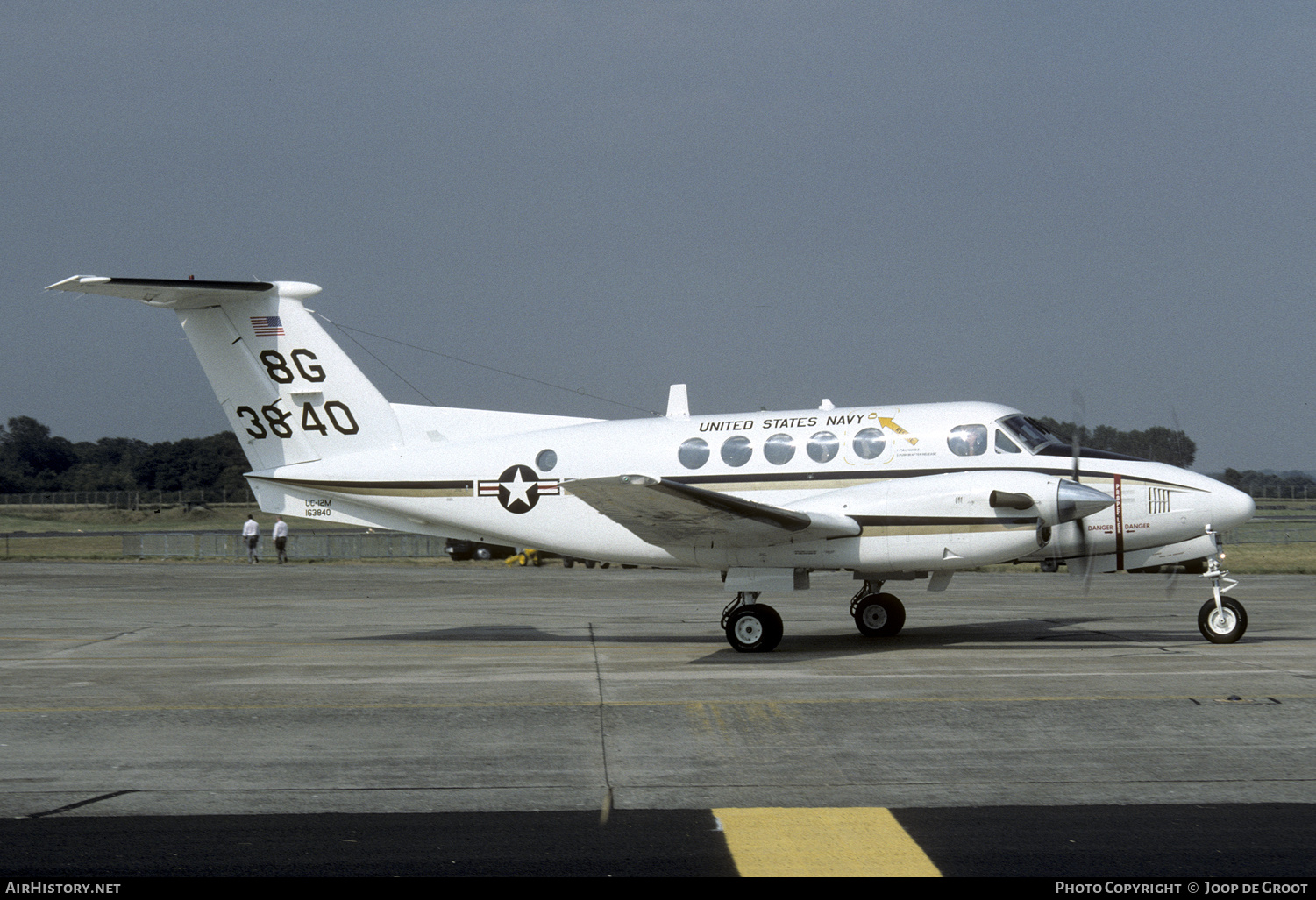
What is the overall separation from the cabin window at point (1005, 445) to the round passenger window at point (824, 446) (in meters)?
2.09

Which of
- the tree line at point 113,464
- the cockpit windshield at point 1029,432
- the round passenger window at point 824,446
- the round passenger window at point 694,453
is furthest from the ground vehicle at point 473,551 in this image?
the tree line at point 113,464

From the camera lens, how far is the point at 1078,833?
615 centimetres

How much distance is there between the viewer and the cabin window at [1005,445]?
1481 cm

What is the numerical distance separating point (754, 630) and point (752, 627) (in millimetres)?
41

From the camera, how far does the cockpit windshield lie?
48.9 feet

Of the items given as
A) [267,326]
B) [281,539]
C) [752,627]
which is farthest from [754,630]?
[281,539]

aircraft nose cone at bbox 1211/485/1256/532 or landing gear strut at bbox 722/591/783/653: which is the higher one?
aircraft nose cone at bbox 1211/485/1256/532

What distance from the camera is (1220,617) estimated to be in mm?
14289

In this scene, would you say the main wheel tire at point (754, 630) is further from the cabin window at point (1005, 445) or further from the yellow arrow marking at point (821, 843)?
the yellow arrow marking at point (821, 843)

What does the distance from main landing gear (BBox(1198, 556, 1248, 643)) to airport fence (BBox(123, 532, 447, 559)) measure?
121ft

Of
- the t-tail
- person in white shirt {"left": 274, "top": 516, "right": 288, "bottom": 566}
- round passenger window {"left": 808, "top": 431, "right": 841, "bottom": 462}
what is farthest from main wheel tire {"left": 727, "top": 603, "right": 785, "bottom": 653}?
person in white shirt {"left": 274, "top": 516, "right": 288, "bottom": 566}

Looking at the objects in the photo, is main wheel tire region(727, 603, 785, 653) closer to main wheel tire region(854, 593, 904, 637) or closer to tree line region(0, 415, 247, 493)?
main wheel tire region(854, 593, 904, 637)

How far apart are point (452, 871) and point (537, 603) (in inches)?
746

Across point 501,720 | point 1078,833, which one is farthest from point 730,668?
point 1078,833
